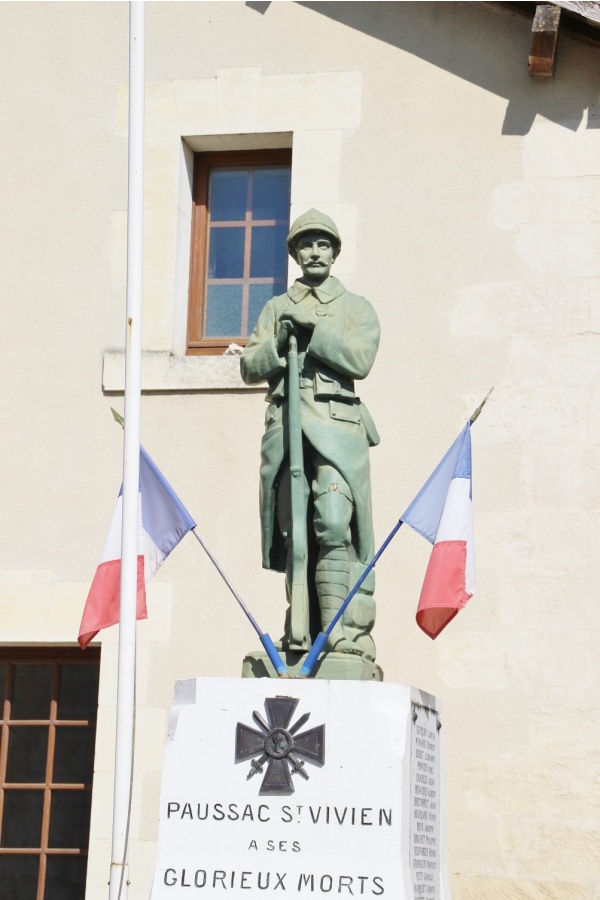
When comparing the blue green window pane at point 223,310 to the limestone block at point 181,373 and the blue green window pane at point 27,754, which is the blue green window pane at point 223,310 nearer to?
the limestone block at point 181,373

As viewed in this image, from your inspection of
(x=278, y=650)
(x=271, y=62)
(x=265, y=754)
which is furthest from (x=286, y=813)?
(x=271, y=62)

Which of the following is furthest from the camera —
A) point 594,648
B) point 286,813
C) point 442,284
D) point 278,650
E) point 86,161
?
point 86,161

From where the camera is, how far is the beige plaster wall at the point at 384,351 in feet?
29.0

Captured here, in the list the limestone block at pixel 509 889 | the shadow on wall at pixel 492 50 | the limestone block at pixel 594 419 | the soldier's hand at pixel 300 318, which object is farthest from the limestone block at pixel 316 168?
the limestone block at pixel 509 889

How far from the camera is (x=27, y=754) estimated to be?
31.3ft

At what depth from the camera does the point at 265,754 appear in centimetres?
666

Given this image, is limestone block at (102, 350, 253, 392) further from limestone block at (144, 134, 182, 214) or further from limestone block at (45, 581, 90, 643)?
limestone block at (45, 581, 90, 643)

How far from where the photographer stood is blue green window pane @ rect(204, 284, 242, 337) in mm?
10078

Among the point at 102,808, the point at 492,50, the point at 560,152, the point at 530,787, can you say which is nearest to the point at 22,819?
the point at 102,808

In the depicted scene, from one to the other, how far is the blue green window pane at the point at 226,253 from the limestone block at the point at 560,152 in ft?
5.62

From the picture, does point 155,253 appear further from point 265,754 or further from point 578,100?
point 265,754

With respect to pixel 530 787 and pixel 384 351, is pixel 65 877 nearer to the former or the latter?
pixel 530 787

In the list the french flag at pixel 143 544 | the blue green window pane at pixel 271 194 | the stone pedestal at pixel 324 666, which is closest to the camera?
the stone pedestal at pixel 324 666

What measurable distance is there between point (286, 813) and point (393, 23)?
504cm
